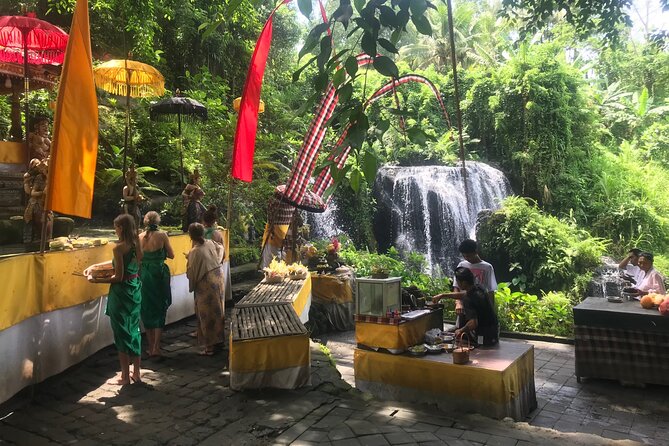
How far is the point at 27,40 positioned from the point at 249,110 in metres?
4.90

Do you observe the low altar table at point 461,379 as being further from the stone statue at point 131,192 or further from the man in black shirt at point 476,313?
the stone statue at point 131,192

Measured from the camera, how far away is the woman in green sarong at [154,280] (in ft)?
20.2

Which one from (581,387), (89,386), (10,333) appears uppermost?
(10,333)

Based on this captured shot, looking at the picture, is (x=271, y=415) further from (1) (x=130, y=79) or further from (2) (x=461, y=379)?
(1) (x=130, y=79)

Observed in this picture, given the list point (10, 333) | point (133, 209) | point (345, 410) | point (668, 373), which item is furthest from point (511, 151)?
point (10, 333)

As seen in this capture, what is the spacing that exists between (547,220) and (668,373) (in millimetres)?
9691

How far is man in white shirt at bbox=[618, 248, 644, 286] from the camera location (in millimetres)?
7680

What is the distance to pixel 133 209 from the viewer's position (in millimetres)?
8078

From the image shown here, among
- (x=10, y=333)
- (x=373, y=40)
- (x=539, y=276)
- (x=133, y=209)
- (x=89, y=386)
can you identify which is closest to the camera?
(x=373, y=40)

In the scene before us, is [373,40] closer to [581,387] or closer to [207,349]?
[207,349]

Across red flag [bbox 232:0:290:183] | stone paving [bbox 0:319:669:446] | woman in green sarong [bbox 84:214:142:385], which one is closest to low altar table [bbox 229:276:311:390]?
stone paving [bbox 0:319:669:446]

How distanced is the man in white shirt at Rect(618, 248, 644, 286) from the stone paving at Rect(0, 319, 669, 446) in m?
2.20

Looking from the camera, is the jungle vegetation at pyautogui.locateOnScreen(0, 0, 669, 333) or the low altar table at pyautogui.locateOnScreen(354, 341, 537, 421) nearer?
the low altar table at pyautogui.locateOnScreen(354, 341, 537, 421)

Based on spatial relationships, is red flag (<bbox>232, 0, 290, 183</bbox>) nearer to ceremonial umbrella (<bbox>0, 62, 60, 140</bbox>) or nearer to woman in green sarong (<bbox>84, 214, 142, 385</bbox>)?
woman in green sarong (<bbox>84, 214, 142, 385</bbox>)
